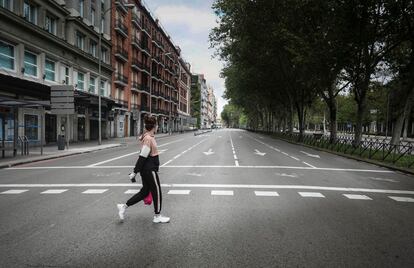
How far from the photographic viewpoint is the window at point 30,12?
22188 millimetres

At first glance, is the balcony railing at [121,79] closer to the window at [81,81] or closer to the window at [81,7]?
the window at [81,81]

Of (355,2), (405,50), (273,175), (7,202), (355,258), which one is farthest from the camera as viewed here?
(405,50)

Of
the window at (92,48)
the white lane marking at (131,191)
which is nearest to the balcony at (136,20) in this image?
the window at (92,48)

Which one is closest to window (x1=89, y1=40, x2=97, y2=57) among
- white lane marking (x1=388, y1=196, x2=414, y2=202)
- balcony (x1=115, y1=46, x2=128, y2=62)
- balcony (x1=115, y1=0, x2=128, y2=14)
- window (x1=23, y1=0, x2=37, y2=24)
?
balcony (x1=115, y1=46, x2=128, y2=62)

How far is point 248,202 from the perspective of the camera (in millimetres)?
6879

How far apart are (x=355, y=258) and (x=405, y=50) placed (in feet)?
83.8

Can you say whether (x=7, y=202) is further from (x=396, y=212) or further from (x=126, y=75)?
(x=126, y=75)

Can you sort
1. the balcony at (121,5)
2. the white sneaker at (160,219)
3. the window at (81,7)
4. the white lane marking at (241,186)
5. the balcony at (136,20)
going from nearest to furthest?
the white sneaker at (160,219) → the white lane marking at (241,186) → the window at (81,7) → the balcony at (121,5) → the balcony at (136,20)

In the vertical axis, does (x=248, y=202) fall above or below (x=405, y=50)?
below

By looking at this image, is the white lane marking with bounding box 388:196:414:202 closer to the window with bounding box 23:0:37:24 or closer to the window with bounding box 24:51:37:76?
the window with bounding box 24:51:37:76

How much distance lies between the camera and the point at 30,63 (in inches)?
890

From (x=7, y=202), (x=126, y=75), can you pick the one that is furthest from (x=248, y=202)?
(x=126, y=75)

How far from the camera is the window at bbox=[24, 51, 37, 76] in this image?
22047 mm

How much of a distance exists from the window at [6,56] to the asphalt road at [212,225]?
14.0m
